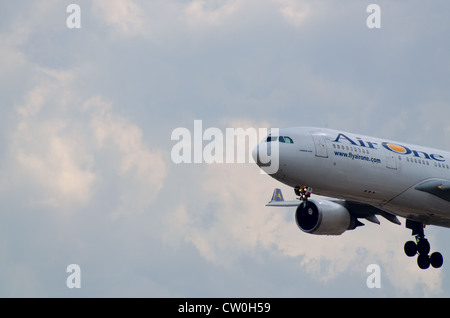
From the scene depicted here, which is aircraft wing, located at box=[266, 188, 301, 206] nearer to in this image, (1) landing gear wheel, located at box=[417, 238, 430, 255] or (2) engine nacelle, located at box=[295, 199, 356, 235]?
(2) engine nacelle, located at box=[295, 199, 356, 235]

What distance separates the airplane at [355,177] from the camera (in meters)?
50.0

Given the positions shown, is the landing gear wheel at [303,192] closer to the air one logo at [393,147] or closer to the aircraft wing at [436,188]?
the air one logo at [393,147]

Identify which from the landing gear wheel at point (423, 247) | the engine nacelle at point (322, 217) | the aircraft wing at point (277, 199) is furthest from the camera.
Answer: the aircraft wing at point (277, 199)

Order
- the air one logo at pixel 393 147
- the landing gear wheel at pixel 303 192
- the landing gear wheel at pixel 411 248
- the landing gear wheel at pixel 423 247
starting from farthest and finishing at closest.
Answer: the landing gear wheel at pixel 411 248 < the landing gear wheel at pixel 423 247 < the air one logo at pixel 393 147 < the landing gear wheel at pixel 303 192

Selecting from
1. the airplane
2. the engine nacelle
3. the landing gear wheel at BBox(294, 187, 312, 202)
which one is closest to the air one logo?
the airplane

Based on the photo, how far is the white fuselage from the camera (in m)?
50.1

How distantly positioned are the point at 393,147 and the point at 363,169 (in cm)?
415

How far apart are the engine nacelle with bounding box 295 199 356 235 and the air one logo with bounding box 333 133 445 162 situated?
515 cm

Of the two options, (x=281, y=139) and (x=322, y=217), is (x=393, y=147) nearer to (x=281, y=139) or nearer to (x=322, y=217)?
(x=322, y=217)

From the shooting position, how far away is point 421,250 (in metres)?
61.4

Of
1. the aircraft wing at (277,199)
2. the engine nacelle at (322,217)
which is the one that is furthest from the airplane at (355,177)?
the aircraft wing at (277,199)

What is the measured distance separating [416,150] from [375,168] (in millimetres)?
5745
